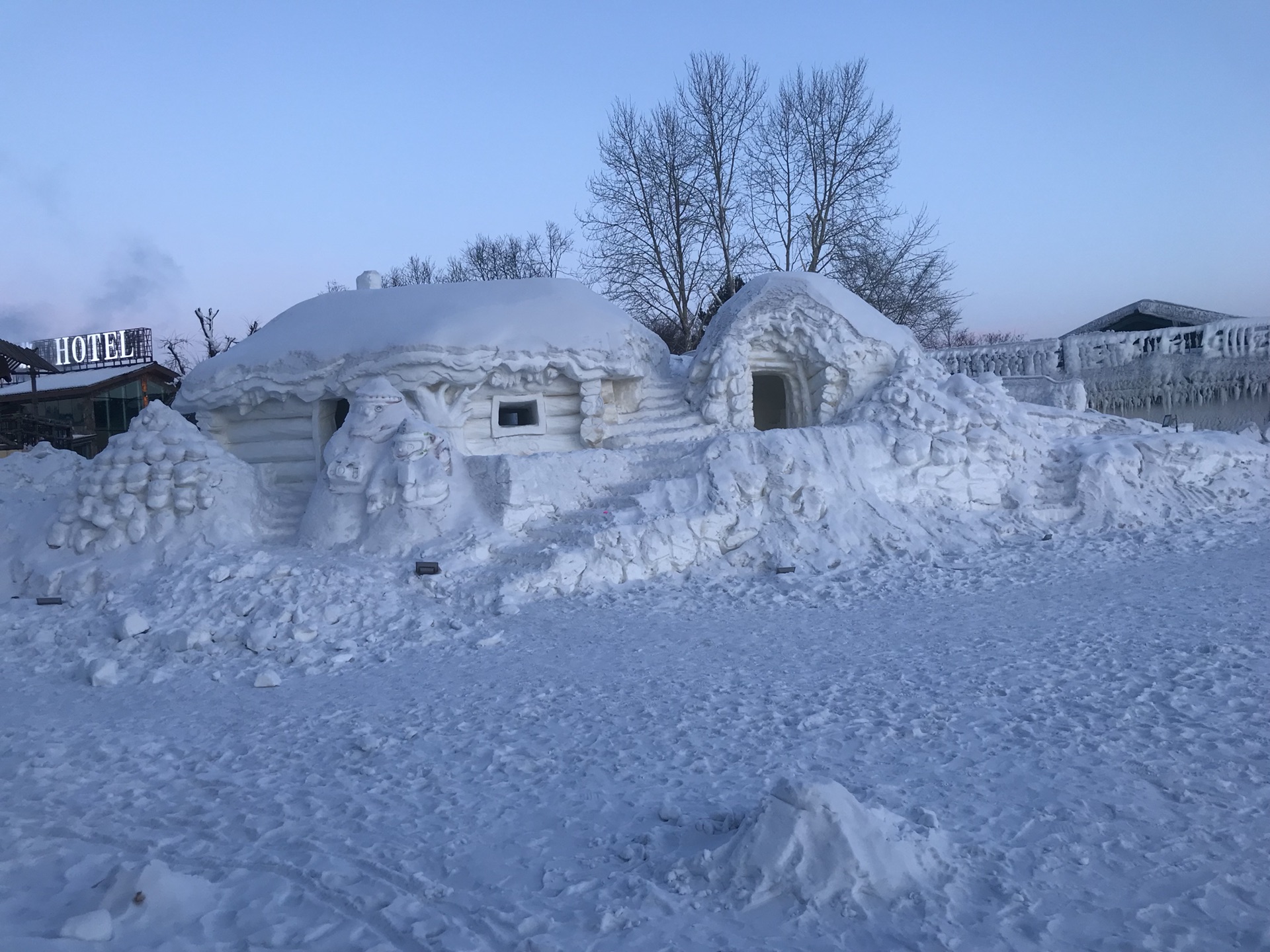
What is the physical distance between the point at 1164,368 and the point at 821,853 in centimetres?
1428

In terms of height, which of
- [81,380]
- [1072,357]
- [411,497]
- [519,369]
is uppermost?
[81,380]

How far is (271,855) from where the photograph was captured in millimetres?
3342

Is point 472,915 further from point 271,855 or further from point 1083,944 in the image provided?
point 1083,944

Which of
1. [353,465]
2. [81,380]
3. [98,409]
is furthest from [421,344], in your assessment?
[81,380]

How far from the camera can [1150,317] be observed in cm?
1645

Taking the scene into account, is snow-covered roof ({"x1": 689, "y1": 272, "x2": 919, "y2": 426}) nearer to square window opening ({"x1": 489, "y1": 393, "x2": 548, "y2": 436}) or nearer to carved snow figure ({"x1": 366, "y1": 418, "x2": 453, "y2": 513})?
square window opening ({"x1": 489, "y1": 393, "x2": 548, "y2": 436})

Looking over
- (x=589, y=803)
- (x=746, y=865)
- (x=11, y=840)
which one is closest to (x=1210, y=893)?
(x=746, y=865)

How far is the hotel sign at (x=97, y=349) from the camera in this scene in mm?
32812

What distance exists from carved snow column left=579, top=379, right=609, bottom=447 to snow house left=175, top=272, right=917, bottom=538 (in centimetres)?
2

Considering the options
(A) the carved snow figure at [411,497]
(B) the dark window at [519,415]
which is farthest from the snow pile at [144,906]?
(B) the dark window at [519,415]

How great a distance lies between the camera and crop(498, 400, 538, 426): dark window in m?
10.5

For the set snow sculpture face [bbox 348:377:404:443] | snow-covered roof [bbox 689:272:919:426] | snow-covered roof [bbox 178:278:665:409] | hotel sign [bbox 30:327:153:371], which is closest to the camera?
snow sculpture face [bbox 348:377:404:443]

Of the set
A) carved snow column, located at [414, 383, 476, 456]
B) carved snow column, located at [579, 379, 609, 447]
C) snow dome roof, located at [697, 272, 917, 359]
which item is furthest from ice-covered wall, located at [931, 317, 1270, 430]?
carved snow column, located at [414, 383, 476, 456]

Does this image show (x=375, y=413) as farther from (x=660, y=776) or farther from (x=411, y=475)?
(x=660, y=776)
